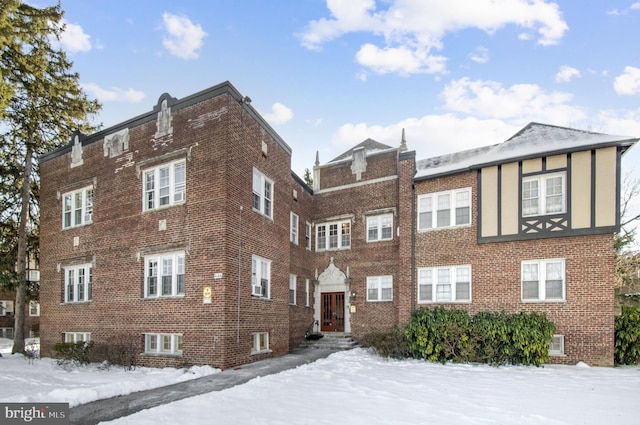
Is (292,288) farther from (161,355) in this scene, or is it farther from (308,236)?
(161,355)

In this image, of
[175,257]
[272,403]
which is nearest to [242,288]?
[175,257]

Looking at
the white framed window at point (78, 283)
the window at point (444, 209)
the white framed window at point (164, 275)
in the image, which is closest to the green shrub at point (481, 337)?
the window at point (444, 209)

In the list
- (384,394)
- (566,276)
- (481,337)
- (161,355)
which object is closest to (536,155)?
(566,276)

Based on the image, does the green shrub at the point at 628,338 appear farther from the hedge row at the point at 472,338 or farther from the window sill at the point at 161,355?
the window sill at the point at 161,355

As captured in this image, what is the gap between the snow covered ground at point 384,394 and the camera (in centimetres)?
731

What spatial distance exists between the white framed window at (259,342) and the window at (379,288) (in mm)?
6425

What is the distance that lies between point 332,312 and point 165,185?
1082 centimetres

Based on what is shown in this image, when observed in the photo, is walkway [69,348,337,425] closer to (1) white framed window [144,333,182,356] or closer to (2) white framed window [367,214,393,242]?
(1) white framed window [144,333,182,356]

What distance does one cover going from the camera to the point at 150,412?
24.4 ft

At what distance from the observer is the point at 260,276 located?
1512 cm

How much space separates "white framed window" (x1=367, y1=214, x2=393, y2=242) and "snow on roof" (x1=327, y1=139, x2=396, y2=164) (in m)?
3.38

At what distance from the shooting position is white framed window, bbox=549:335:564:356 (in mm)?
14250

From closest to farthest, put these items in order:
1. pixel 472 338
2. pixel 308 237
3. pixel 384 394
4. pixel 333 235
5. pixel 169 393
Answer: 1. pixel 384 394
2. pixel 169 393
3. pixel 472 338
4. pixel 333 235
5. pixel 308 237

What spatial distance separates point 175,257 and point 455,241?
11109 millimetres
